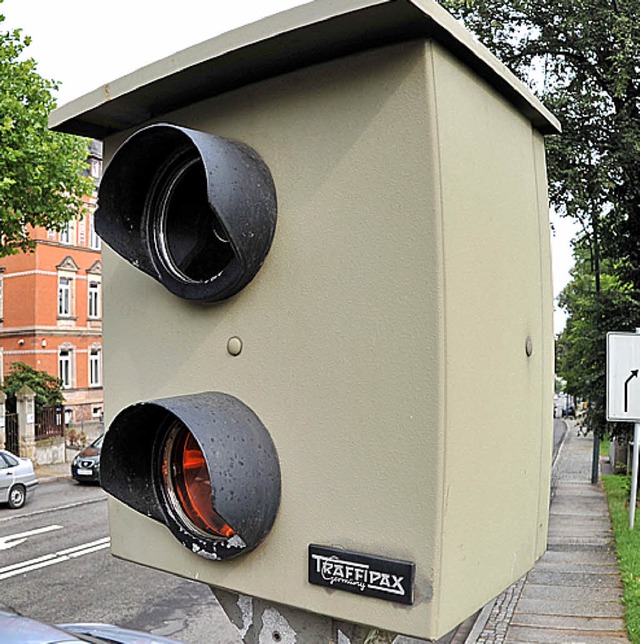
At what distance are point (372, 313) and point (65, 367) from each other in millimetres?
31701

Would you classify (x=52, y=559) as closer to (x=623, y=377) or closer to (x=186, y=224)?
(x=623, y=377)

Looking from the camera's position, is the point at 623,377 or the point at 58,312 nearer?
the point at 623,377

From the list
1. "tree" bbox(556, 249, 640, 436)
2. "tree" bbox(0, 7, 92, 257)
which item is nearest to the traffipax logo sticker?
"tree" bbox(556, 249, 640, 436)

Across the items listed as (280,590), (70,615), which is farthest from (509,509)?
(70,615)

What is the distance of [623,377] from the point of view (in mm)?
11188

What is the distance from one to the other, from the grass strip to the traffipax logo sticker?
6.38 m

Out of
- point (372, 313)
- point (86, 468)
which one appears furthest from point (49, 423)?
point (372, 313)

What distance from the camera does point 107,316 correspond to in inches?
88.5

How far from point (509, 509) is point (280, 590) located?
22.8 inches

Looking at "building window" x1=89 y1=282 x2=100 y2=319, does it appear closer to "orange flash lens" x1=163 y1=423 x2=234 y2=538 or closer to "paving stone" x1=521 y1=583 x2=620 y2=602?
"paving stone" x1=521 y1=583 x2=620 y2=602

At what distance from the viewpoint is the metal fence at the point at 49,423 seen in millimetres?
22172

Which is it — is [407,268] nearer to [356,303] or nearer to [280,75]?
[356,303]

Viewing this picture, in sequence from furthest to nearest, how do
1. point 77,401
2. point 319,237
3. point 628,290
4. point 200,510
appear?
1. point 77,401
2. point 628,290
3. point 200,510
4. point 319,237

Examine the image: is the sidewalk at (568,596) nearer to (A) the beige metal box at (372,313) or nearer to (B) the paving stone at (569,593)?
(B) the paving stone at (569,593)
